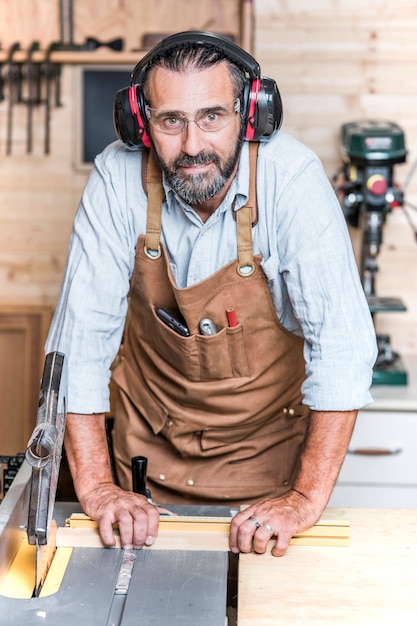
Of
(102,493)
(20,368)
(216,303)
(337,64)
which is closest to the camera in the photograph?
(102,493)

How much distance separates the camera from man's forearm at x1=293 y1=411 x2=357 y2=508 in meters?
1.74

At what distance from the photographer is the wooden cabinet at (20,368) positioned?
11.6ft

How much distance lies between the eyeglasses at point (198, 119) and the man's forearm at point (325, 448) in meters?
0.55

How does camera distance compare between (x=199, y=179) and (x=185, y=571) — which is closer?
(x=185, y=571)

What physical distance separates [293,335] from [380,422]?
881 millimetres

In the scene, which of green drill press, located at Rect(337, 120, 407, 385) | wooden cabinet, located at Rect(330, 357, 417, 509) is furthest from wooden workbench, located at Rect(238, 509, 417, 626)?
green drill press, located at Rect(337, 120, 407, 385)

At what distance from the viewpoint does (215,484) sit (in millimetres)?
2111

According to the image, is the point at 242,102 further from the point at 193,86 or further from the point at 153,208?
the point at 153,208

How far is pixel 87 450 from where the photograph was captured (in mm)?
1791

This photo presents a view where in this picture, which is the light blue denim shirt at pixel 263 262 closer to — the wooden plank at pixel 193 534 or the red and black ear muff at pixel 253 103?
the red and black ear muff at pixel 253 103

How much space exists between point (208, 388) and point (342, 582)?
2.11 ft

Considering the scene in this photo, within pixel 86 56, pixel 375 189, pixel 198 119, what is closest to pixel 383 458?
pixel 375 189

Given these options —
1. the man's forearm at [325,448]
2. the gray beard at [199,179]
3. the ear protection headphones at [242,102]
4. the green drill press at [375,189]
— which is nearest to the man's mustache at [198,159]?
the gray beard at [199,179]

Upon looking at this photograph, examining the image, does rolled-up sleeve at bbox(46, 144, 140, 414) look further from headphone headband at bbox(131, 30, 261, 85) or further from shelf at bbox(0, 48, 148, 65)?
shelf at bbox(0, 48, 148, 65)
